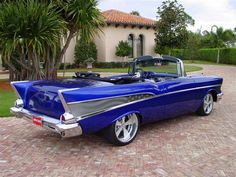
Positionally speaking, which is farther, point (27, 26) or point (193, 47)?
point (193, 47)

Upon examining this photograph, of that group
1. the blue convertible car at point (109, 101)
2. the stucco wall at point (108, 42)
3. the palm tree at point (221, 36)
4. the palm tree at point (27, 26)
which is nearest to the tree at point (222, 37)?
the palm tree at point (221, 36)

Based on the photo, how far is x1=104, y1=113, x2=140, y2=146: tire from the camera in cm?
444

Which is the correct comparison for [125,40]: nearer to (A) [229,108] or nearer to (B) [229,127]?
(A) [229,108]

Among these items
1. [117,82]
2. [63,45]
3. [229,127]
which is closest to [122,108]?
[117,82]

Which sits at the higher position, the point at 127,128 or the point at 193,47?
the point at 193,47

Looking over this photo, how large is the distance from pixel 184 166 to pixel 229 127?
7.17 ft

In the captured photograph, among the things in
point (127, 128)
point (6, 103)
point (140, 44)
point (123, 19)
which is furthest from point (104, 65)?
point (127, 128)

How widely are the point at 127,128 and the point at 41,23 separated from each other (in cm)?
577

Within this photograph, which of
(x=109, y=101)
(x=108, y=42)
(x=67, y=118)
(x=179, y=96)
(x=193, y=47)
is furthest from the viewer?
(x=193, y=47)

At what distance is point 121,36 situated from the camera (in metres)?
24.6

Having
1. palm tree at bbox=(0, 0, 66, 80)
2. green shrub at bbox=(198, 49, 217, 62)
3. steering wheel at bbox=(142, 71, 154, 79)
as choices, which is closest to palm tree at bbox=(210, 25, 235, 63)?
green shrub at bbox=(198, 49, 217, 62)

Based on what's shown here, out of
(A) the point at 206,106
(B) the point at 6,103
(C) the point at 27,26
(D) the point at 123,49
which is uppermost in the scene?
(C) the point at 27,26

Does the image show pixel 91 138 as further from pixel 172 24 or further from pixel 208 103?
pixel 172 24

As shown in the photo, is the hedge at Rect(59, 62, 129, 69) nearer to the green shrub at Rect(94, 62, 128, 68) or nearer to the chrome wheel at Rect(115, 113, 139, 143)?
the green shrub at Rect(94, 62, 128, 68)
